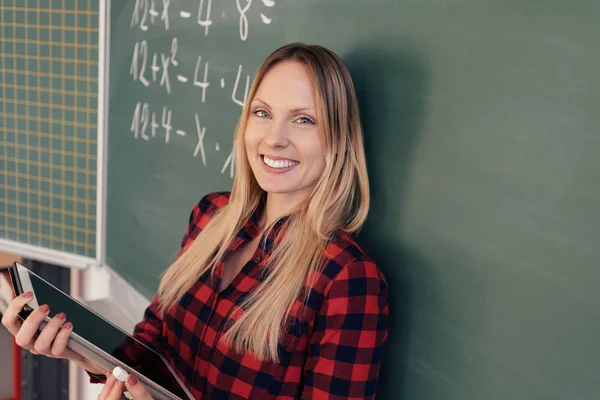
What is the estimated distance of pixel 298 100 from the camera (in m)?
0.97

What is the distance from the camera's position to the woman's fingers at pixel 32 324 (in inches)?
37.5

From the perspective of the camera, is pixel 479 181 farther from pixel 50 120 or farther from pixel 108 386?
pixel 50 120

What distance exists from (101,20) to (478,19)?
1.26 meters

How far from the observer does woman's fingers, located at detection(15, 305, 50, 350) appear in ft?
3.13

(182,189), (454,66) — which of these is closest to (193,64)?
(182,189)

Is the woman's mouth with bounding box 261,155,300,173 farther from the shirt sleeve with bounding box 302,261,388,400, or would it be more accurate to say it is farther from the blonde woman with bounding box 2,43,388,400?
Answer: the shirt sleeve with bounding box 302,261,388,400

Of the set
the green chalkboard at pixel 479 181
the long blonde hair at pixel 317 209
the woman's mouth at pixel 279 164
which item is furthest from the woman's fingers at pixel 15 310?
the green chalkboard at pixel 479 181

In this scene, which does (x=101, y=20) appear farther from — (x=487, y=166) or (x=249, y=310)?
(x=487, y=166)

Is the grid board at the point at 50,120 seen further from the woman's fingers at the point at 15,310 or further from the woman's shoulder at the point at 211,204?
the woman's fingers at the point at 15,310

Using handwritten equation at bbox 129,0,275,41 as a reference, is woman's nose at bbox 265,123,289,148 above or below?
below

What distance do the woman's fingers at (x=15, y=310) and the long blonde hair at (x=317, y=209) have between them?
0.99 ft

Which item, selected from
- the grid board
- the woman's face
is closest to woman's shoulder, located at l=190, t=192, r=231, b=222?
the woman's face

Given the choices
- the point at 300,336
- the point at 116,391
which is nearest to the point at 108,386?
the point at 116,391

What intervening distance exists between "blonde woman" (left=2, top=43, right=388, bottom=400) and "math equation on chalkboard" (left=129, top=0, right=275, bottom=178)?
0.24 meters
